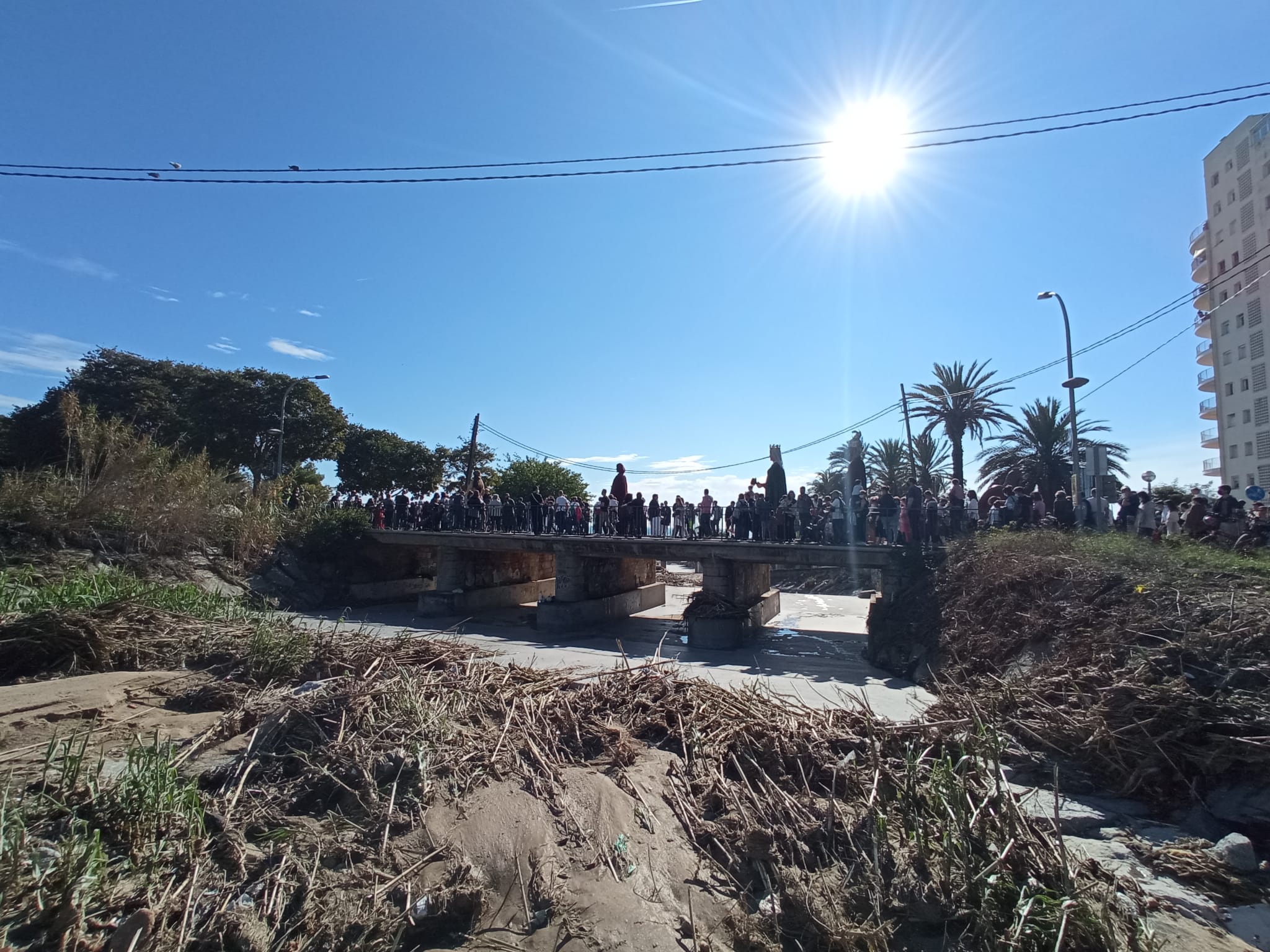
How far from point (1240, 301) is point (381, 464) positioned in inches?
2158

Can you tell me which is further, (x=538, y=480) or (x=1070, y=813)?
(x=538, y=480)

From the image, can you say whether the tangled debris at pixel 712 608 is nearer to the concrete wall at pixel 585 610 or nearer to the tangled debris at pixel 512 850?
the concrete wall at pixel 585 610

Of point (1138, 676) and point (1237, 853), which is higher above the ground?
point (1138, 676)

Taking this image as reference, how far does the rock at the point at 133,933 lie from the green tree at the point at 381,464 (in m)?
48.2

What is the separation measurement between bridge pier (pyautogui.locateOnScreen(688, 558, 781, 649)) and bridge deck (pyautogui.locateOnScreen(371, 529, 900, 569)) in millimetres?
385

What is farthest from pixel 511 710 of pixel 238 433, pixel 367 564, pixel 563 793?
pixel 238 433

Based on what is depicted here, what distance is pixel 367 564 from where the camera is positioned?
2758 centimetres

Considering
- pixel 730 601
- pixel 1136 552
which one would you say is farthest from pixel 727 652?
pixel 1136 552

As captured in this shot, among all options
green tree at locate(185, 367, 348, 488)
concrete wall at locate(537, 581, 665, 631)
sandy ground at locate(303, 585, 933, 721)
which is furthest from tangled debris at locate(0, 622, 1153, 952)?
green tree at locate(185, 367, 348, 488)

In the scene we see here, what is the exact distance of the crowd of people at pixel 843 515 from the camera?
14766 millimetres

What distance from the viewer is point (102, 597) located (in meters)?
8.24

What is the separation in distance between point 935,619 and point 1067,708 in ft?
24.3

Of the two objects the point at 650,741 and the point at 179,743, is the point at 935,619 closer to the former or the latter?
the point at 650,741

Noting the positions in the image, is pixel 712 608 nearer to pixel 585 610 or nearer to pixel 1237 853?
pixel 585 610
